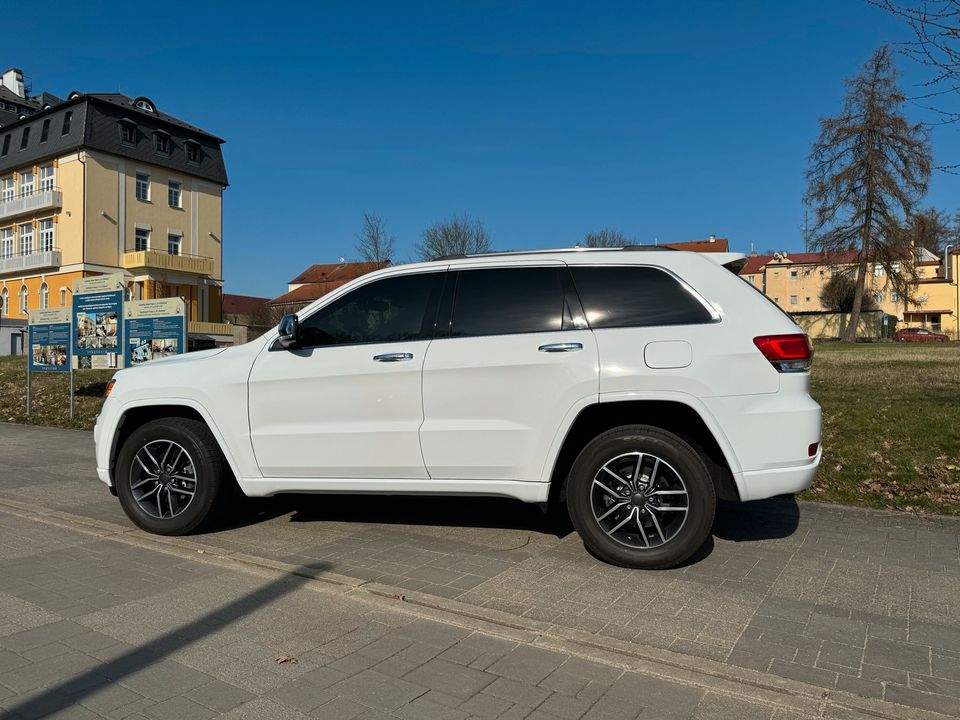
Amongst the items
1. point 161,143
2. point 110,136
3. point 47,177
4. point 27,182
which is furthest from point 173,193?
point 27,182

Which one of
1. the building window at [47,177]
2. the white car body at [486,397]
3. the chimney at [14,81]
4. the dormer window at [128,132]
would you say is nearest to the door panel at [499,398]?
the white car body at [486,397]

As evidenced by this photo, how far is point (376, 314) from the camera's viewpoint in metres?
5.04

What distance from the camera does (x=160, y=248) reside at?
48.6 m

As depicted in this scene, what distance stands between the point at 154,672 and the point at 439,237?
3739 centimetres

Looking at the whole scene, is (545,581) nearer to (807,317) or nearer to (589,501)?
(589,501)

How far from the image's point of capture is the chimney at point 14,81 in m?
63.0

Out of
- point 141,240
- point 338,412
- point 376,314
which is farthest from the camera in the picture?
point 141,240

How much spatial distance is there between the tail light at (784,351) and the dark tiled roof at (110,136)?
1905 inches

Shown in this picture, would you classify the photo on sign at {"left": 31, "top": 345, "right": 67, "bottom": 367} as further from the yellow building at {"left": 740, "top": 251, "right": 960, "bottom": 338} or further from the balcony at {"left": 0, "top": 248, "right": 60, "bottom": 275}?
the yellow building at {"left": 740, "top": 251, "right": 960, "bottom": 338}

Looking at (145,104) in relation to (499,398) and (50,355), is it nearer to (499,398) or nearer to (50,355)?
(50,355)

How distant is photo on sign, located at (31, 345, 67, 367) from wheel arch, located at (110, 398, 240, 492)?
10.1 m

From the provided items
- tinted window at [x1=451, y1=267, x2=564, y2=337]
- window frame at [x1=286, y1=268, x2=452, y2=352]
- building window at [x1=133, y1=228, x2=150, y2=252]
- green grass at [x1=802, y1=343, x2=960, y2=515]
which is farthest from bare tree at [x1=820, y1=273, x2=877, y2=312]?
window frame at [x1=286, y1=268, x2=452, y2=352]

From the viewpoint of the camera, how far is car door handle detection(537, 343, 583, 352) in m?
4.49

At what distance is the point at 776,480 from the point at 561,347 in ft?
4.91
